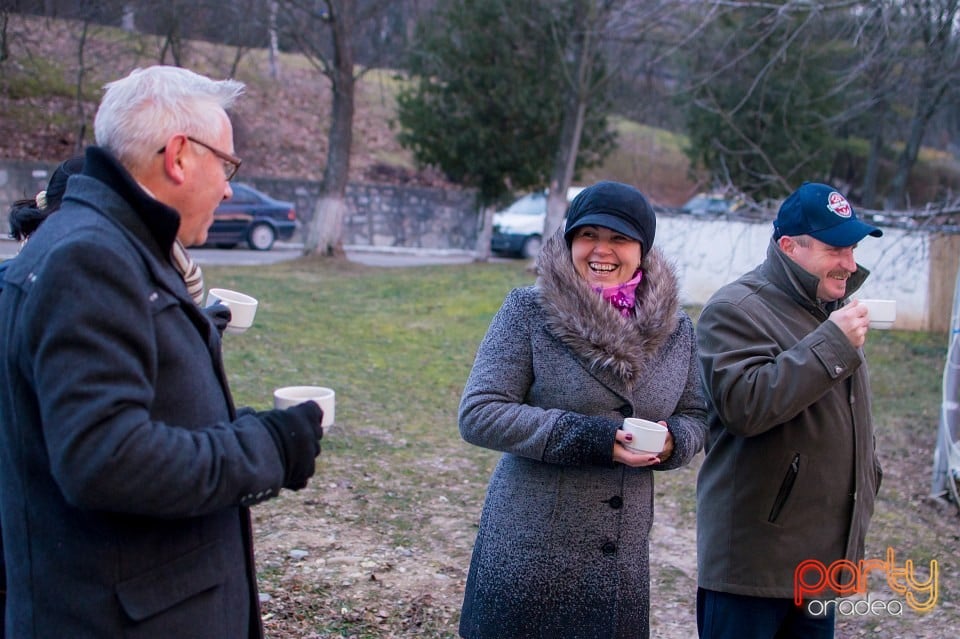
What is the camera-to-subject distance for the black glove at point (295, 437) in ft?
5.90

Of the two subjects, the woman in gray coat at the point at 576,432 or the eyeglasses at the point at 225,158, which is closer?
the eyeglasses at the point at 225,158

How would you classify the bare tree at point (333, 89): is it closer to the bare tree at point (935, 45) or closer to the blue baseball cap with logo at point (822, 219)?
the bare tree at point (935, 45)

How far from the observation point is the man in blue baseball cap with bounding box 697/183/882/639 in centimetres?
260

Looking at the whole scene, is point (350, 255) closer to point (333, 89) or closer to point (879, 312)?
point (333, 89)

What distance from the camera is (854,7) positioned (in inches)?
390

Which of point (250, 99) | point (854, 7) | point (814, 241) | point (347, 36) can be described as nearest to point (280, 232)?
point (347, 36)

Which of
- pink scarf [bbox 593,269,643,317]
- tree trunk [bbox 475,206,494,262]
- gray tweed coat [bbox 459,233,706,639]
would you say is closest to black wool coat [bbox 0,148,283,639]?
gray tweed coat [bbox 459,233,706,639]

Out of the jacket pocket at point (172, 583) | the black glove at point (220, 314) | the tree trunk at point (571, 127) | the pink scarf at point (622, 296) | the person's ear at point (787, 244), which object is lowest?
the jacket pocket at point (172, 583)

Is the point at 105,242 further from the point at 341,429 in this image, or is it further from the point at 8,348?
the point at 341,429

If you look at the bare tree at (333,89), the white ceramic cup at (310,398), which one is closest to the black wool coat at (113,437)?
the white ceramic cup at (310,398)

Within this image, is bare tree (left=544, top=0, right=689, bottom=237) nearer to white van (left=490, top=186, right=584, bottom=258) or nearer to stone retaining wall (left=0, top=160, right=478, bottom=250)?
white van (left=490, top=186, right=584, bottom=258)

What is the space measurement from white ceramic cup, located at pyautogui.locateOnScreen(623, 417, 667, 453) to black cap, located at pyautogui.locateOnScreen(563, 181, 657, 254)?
A: 0.52 meters

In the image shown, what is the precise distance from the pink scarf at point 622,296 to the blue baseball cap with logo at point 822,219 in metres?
0.59

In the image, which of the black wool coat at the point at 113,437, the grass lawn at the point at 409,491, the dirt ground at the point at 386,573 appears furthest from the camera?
the grass lawn at the point at 409,491
